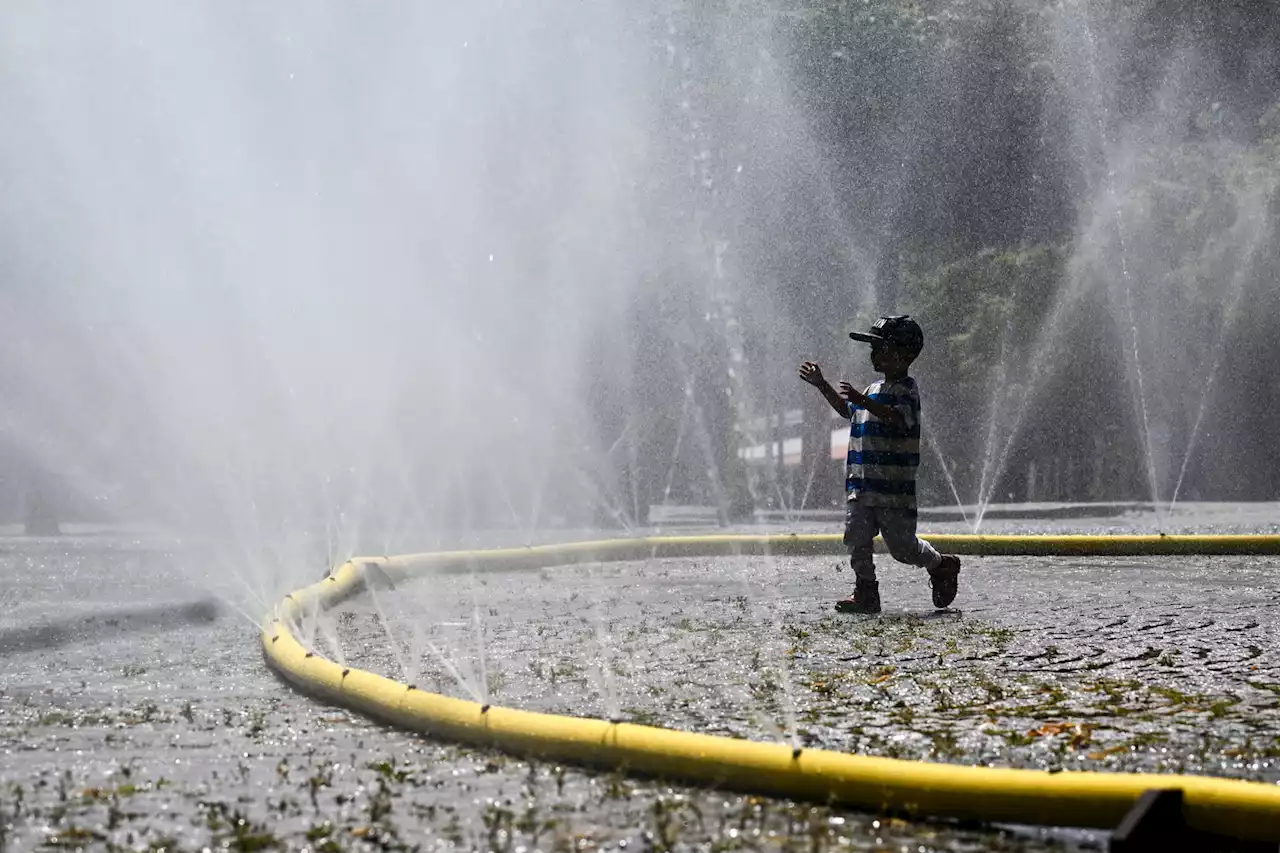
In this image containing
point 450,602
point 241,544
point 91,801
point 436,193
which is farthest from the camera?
point 436,193

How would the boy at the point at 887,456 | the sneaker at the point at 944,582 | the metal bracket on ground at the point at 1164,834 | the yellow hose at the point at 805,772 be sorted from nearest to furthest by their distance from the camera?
the metal bracket on ground at the point at 1164,834 < the yellow hose at the point at 805,772 < the boy at the point at 887,456 < the sneaker at the point at 944,582

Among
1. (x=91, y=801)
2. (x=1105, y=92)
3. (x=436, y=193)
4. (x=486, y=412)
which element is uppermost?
(x=1105, y=92)

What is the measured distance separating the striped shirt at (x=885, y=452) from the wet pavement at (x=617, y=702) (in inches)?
26.7

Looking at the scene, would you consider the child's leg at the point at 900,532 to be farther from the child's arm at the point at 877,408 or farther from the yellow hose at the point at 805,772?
the yellow hose at the point at 805,772

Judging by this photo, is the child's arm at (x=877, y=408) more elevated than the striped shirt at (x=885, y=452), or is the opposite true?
the child's arm at (x=877, y=408)

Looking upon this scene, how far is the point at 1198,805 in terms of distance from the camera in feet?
13.4

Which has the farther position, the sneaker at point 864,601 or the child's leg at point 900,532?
the sneaker at point 864,601

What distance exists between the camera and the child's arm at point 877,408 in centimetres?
884

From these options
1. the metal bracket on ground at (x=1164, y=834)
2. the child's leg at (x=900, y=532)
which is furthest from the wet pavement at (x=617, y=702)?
the child's leg at (x=900, y=532)

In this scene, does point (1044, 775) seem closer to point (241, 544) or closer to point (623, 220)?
point (241, 544)

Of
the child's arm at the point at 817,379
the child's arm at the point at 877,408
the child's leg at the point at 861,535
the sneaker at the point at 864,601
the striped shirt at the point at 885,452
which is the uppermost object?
the child's arm at the point at 817,379

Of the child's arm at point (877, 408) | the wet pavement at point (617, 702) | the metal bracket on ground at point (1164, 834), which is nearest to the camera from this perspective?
the metal bracket on ground at point (1164, 834)

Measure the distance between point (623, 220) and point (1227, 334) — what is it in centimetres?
1105

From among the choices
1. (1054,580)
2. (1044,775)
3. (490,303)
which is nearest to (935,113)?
(490,303)
